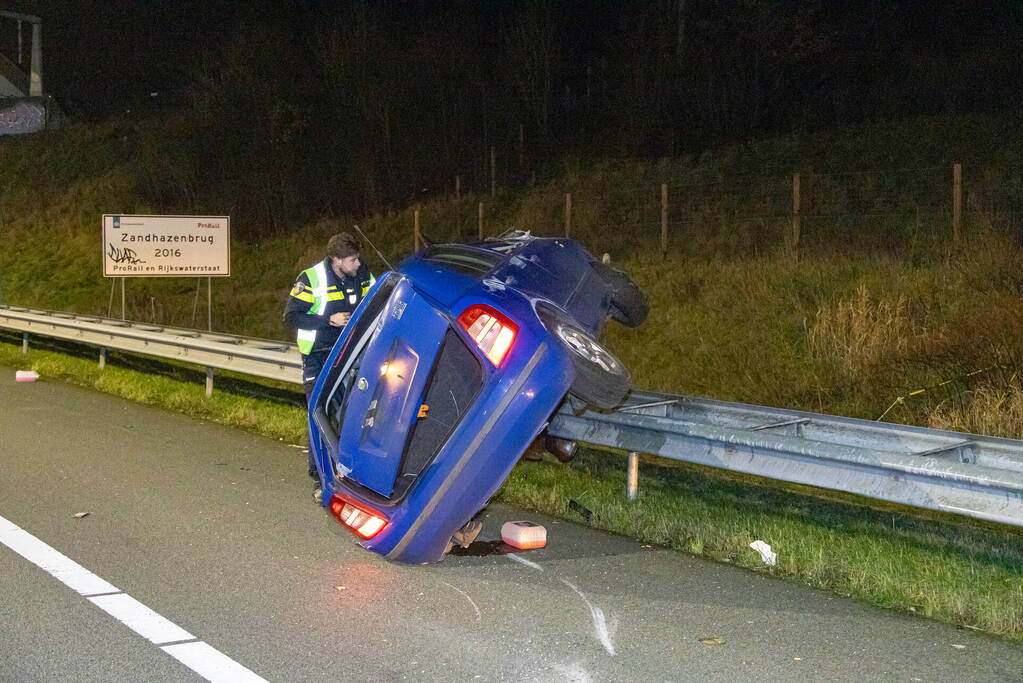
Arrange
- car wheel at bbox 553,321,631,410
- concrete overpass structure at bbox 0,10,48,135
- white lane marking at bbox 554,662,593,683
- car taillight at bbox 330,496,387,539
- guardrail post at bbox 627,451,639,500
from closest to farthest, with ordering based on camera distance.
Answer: white lane marking at bbox 554,662,593,683, car wheel at bbox 553,321,631,410, car taillight at bbox 330,496,387,539, guardrail post at bbox 627,451,639,500, concrete overpass structure at bbox 0,10,48,135

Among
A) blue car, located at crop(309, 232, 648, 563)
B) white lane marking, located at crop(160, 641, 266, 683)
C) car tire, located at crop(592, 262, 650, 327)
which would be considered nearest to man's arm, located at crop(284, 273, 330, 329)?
blue car, located at crop(309, 232, 648, 563)

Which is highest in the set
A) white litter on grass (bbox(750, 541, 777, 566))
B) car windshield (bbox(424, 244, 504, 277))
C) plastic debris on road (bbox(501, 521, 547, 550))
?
car windshield (bbox(424, 244, 504, 277))

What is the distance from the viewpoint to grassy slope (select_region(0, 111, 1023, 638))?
6.50 metres

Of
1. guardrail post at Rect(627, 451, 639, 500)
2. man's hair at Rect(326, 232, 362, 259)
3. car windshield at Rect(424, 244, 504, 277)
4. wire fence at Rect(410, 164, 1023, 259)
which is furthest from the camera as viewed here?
wire fence at Rect(410, 164, 1023, 259)

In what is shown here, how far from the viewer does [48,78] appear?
2425 inches

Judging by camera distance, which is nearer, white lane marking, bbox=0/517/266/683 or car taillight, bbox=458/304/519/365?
white lane marking, bbox=0/517/266/683

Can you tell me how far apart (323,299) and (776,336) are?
6913mm

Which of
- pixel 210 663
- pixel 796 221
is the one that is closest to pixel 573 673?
pixel 210 663

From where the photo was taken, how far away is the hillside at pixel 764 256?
38.9 feet

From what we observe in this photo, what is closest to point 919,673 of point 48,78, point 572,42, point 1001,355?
point 1001,355

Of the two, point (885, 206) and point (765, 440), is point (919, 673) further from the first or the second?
point (885, 206)

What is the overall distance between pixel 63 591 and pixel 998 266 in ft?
37.0

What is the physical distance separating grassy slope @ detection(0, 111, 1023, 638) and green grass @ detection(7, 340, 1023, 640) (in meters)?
0.02

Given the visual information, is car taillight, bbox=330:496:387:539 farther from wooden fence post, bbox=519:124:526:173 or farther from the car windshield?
wooden fence post, bbox=519:124:526:173
